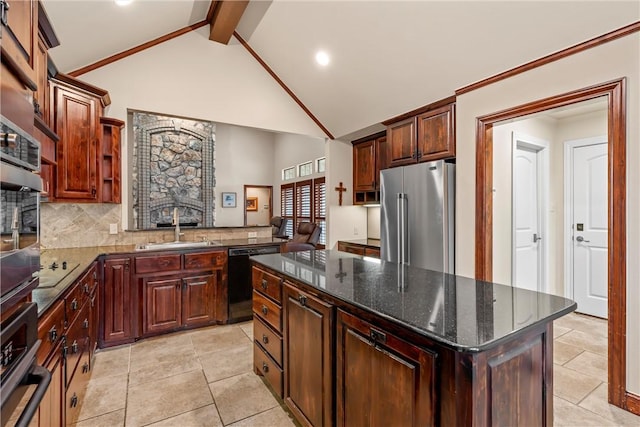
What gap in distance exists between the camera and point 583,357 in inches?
110

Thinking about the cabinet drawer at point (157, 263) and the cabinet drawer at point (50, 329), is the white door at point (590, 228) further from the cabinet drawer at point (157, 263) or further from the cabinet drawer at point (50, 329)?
the cabinet drawer at point (50, 329)

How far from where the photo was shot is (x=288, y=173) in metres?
8.95

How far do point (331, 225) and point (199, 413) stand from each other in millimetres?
3360

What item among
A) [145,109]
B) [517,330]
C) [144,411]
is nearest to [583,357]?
[517,330]

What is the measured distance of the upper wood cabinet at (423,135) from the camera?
3299 millimetres

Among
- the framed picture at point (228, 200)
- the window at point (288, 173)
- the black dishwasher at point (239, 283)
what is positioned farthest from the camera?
the framed picture at point (228, 200)

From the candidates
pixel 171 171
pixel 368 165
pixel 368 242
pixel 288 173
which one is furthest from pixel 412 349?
pixel 288 173

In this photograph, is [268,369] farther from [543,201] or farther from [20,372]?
[543,201]

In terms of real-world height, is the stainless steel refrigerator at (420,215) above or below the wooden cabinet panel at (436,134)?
below

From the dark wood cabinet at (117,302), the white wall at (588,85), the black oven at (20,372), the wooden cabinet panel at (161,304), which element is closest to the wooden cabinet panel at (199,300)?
the wooden cabinet panel at (161,304)

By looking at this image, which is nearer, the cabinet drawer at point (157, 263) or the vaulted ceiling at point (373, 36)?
the vaulted ceiling at point (373, 36)

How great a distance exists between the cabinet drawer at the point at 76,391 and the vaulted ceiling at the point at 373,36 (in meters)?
2.51

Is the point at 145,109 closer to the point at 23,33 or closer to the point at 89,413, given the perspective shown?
the point at 23,33

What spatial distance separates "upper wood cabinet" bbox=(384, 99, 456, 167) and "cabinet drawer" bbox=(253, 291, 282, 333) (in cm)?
241
